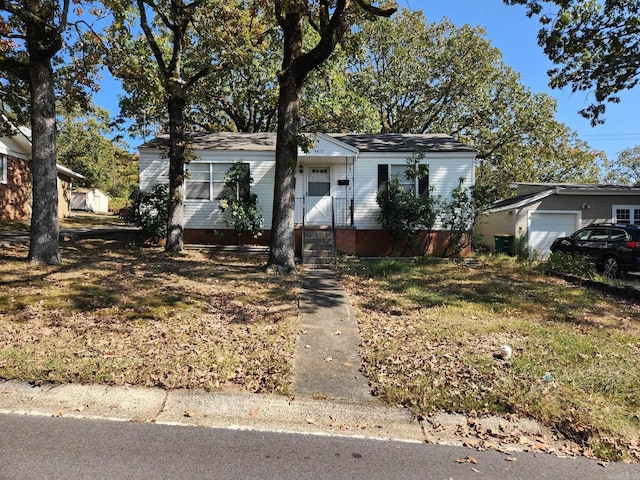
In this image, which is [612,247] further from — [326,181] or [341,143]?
[326,181]

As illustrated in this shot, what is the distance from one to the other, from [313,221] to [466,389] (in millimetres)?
11631

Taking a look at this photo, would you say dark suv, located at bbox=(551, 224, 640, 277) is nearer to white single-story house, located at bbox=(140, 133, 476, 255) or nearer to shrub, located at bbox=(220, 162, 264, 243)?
white single-story house, located at bbox=(140, 133, 476, 255)

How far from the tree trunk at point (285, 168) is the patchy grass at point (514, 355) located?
180cm

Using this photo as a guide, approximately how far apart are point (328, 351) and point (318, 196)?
10.8 m

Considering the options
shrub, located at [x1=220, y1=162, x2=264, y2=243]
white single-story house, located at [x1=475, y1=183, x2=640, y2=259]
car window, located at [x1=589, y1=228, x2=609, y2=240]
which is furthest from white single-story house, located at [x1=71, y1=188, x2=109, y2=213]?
car window, located at [x1=589, y1=228, x2=609, y2=240]

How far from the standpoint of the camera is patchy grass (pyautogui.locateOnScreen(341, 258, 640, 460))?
386cm

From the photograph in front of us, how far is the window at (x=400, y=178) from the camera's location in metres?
15.7

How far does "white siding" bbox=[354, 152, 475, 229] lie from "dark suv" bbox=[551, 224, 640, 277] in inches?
172

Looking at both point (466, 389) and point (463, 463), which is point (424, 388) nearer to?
→ point (466, 389)

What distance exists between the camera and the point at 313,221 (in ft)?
50.9

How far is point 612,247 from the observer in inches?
505

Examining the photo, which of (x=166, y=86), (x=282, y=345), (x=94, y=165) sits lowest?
(x=282, y=345)

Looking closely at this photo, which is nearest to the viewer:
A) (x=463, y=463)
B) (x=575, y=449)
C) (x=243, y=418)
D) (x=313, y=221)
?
(x=463, y=463)

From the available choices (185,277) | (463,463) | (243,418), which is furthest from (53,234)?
(463,463)
